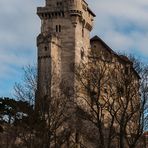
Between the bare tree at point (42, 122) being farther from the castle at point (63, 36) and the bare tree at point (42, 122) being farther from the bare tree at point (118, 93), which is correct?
the castle at point (63, 36)

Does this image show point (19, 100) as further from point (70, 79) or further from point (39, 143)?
point (70, 79)

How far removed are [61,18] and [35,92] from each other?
59.7 meters

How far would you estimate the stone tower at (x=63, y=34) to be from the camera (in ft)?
345

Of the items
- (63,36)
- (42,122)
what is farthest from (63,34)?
→ (42,122)

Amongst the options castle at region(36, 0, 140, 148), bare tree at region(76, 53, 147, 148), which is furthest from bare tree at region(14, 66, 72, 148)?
castle at region(36, 0, 140, 148)

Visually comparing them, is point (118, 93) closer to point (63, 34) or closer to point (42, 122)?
point (42, 122)

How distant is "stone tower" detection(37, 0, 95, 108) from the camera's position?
105 metres

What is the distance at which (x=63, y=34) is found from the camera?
109 meters

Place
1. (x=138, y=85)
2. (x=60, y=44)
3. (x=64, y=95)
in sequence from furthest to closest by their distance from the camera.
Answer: (x=60, y=44), (x=64, y=95), (x=138, y=85)

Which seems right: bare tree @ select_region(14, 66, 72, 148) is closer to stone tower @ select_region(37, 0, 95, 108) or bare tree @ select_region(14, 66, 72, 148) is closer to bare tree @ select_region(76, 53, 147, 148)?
bare tree @ select_region(76, 53, 147, 148)

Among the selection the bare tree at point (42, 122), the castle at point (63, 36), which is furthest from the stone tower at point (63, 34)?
the bare tree at point (42, 122)

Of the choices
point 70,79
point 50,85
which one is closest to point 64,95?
point 50,85

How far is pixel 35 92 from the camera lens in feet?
169

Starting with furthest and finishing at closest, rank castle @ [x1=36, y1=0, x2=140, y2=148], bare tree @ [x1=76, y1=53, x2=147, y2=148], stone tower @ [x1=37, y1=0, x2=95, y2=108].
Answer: stone tower @ [x1=37, y1=0, x2=95, y2=108] < castle @ [x1=36, y1=0, x2=140, y2=148] < bare tree @ [x1=76, y1=53, x2=147, y2=148]
